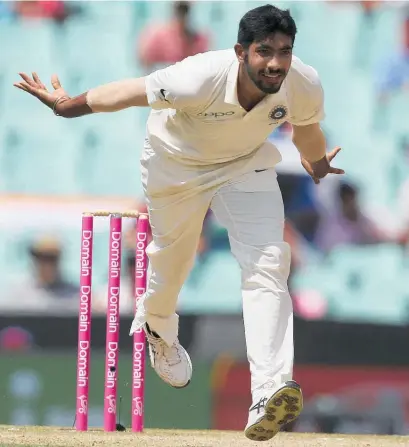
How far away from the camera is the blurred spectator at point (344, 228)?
9102 millimetres

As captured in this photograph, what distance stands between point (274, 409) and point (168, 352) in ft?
4.19

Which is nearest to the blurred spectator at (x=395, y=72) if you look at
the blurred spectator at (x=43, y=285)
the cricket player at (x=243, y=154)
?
the blurred spectator at (x=43, y=285)

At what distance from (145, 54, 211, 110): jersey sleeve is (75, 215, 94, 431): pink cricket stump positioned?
1.41 m

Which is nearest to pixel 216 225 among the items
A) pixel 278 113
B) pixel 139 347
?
pixel 139 347

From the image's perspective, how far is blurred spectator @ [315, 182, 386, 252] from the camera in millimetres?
9102

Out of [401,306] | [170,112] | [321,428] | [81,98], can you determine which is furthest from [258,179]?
[401,306]

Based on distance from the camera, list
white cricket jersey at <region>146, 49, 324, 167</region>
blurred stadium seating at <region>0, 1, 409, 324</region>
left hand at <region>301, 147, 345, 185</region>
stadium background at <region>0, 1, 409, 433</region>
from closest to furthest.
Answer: white cricket jersey at <region>146, 49, 324, 167</region> < left hand at <region>301, 147, 345, 185</region> < stadium background at <region>0, 1, 409, 433</region> < blurred stadium seating at <region>0, 1, 409, 324</region>

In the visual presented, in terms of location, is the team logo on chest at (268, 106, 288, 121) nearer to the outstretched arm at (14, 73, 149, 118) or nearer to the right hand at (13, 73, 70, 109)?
the outstretched arm at (14, 73, 149, 118)

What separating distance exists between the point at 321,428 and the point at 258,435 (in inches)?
154

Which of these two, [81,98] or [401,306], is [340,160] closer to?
[401,306]

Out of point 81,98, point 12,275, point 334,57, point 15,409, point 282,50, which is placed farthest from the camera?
point 334,57

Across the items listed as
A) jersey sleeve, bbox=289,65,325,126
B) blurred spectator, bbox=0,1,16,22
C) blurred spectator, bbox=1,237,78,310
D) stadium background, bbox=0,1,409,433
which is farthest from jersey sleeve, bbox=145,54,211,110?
blurred spectator, bbox=0,1,16,22

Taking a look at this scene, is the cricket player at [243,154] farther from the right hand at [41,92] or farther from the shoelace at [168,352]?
the shoelace at [168,352]

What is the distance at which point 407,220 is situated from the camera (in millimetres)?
9141
